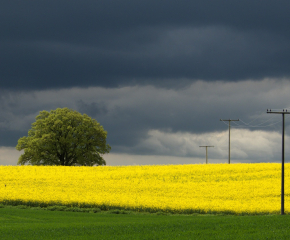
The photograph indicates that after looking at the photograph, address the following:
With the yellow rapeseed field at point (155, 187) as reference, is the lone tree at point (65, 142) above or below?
above

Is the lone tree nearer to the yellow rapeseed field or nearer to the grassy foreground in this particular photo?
the yellow rapeseed field

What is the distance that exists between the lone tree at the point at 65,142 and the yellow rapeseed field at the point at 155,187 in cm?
1424

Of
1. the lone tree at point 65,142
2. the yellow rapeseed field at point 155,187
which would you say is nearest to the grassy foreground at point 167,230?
the yellow rapeseed field at point 155,187

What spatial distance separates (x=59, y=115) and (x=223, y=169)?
3422 centimetres

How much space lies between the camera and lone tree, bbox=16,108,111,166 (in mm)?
72500

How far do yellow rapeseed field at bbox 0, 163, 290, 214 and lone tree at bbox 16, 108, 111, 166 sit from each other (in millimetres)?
14240

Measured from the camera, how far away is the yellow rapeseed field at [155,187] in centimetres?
3484

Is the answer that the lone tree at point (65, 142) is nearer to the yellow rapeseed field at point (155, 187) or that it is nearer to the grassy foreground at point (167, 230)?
the yellow rapeseed field at point (155, 187)

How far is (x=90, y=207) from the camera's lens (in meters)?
35.4

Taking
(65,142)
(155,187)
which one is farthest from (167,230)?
(65,142)

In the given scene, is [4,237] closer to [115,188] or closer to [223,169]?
[115,188]

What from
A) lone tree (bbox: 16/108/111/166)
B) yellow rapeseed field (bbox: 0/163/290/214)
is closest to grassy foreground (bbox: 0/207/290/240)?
yellow rapeseed field (bbox: 0/163/290/214)

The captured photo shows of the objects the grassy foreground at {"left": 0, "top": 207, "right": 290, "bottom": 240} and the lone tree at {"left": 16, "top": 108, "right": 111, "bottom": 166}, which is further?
the lone tree at {"left": 16, "top": 108, "right": 111, "bottom": 166}

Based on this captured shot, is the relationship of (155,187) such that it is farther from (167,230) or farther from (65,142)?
(65,142)
